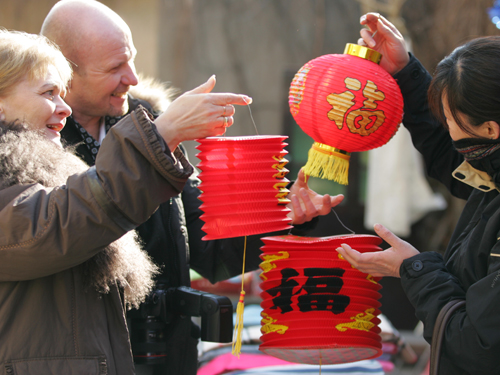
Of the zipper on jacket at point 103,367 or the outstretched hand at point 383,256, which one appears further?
the outstretched hand at point 383,256

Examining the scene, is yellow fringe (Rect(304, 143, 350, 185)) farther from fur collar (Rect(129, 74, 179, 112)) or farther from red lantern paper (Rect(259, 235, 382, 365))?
fur collar (Rect(129, 74, 179, 112))

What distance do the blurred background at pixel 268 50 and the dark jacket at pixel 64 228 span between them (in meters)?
4.17

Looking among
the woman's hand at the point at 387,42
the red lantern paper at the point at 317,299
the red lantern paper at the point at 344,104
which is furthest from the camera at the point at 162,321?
the woman's hand at the point at 387,42

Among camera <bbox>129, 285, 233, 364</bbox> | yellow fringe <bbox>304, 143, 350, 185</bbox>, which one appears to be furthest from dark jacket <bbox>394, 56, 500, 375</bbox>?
camera <bbox>129, 285, 233, 364</bbox>

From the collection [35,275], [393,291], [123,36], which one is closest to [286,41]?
[393,291]

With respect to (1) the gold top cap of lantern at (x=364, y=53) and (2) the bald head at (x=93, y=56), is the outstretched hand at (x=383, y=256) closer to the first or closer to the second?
(1) the gold top cap of lantern at (x=364, y=53)

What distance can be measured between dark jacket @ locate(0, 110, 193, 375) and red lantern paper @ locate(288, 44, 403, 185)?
0.50 metres

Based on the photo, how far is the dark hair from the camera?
142cm

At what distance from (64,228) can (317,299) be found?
2.92ft

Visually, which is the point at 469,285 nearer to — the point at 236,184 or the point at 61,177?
the point at 236,184

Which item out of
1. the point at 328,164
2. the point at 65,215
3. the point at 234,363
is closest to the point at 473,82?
the point at 328,164

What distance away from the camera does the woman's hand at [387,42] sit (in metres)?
1.91

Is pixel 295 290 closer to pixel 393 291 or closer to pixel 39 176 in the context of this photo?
pixel 39 176

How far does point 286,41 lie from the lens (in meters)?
5.82
